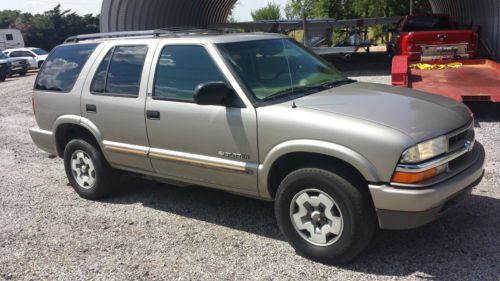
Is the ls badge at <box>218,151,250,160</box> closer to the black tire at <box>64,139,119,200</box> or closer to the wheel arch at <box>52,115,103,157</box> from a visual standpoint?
the wheel arch at <box>52,115,103,157</box>

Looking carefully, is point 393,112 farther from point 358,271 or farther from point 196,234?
point 196,234

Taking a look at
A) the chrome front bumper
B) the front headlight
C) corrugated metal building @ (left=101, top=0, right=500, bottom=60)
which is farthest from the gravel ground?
corrugated metal building @ (left=101, top=0, right=500, bottom=60)

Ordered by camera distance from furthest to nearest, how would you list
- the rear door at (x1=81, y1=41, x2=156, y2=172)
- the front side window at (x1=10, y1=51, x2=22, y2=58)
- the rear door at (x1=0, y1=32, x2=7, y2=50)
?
the rear door at (x1=0, y1=32, x2=7, y2=50)
the front side window at (x1=10, y1=51, x2=22, y2=58)
the rear door at (x1=81, y1=41, x2=156, y2=172)

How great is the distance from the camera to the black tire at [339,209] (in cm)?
370

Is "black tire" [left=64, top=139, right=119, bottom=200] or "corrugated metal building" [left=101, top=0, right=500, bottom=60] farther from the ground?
"corrugated metal building" [left=101, top=0, right=500, bottom=60]

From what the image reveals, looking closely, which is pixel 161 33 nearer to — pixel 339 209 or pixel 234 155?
pixel 234 155

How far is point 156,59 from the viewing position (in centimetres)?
500

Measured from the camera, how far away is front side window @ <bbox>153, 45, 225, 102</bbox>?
4607mm

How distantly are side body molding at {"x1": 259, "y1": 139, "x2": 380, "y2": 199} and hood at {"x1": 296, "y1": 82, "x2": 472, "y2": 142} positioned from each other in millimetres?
296

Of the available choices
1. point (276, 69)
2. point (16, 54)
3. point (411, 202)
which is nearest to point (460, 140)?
point (411, 202)

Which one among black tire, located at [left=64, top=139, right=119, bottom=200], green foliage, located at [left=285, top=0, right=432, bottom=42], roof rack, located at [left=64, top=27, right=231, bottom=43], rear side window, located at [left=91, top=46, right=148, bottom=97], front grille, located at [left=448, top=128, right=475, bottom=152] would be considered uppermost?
green foliage, located at [left=285, top=0, right=432, bottom=42]

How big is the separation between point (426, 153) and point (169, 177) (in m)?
2.58

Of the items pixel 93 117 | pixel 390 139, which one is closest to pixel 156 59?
pixel 93 117

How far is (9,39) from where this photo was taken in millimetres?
44750
